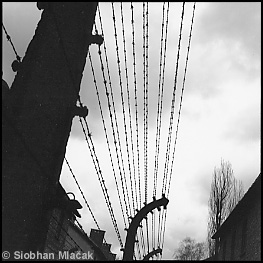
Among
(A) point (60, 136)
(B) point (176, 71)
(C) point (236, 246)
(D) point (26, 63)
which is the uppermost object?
(B) point (176, 71)

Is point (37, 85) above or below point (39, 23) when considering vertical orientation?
below

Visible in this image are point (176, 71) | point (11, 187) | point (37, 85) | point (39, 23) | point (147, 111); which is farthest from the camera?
point (147, 111)

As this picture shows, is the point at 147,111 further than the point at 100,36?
Yes

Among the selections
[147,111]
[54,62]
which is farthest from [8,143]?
[147,111]

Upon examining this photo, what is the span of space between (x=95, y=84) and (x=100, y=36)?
720 mm

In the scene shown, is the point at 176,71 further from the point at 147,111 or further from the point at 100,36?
the point at 100,36

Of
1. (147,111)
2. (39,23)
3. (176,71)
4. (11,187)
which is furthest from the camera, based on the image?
(147,111)


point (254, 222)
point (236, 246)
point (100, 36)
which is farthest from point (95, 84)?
point (236, 246)

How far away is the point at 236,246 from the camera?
18562 millimetres

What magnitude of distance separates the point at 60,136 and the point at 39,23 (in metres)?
1.62

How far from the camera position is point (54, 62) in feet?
17.2

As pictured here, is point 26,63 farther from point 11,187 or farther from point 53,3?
point 11,187

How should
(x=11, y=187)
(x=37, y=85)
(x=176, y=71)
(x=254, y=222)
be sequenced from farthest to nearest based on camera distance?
(x=254, y=222) → (x=176, y=71) → (x=37, y=85) → (x=11, y=187)

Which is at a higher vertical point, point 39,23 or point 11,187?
point 39,23
